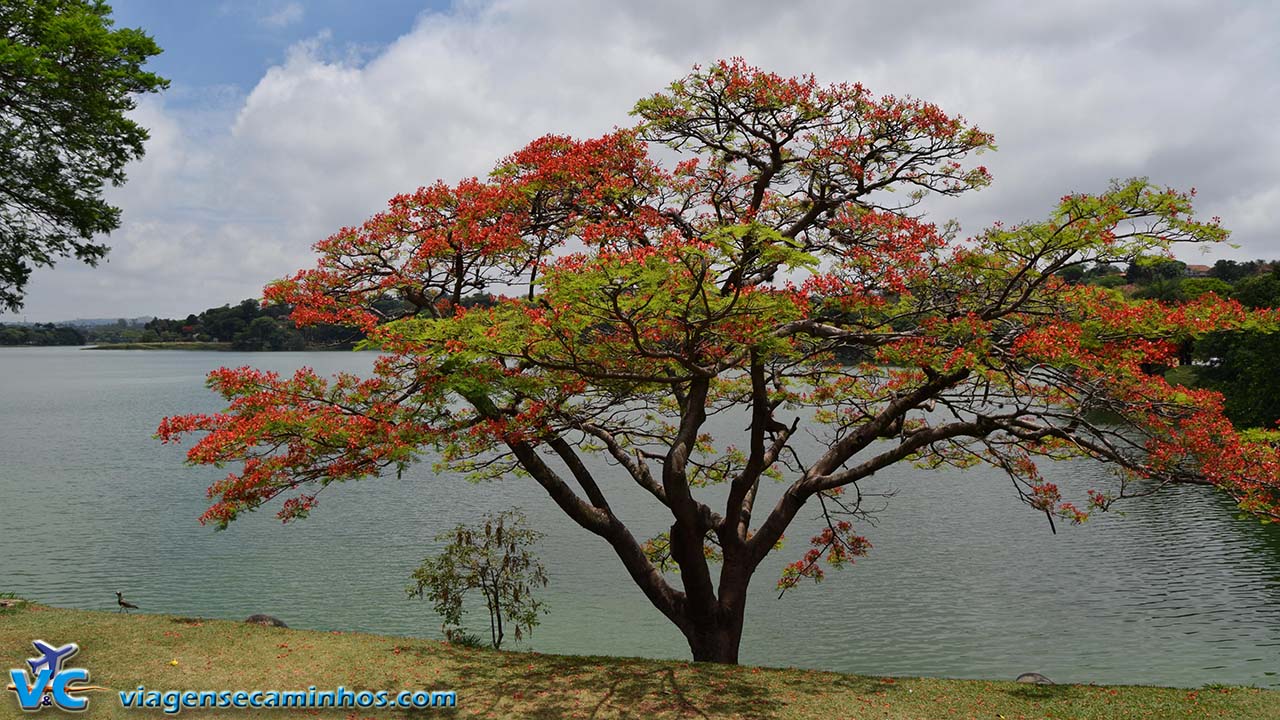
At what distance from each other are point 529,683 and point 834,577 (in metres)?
11.4

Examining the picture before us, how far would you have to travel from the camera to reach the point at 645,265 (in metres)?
6.80

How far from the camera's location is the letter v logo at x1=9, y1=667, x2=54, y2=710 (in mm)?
7477

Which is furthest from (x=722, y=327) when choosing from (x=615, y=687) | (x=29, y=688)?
(x=29, y=688)

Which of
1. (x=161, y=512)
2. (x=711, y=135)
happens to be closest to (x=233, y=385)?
(x=711, y=135)

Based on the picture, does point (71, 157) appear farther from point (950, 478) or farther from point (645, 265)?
point (950, 478)

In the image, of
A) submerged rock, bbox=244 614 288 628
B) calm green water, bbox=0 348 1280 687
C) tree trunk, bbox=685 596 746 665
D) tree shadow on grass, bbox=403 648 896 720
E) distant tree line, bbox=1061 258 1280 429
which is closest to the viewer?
tree shadow on grass, bbox=403 648 896 720

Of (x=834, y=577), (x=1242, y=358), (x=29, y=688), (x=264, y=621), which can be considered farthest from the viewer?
(x=1242, y=358)

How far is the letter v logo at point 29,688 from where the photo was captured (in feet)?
24.5

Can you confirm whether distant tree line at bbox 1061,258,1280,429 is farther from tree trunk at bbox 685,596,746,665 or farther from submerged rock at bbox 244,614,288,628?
submerged rock at bbox 244,614,288,628

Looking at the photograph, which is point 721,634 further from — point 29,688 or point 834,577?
point 834,577

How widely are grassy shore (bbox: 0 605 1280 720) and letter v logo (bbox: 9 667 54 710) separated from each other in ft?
0.40

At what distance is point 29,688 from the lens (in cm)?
762

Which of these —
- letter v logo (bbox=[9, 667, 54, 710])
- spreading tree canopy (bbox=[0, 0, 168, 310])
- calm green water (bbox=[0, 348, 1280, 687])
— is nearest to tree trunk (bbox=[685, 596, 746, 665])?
calm green water (bbox=[0, 348, 1280, 687])

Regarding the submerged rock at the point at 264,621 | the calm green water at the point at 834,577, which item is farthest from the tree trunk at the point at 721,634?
the submerged rock at the point at 264,621
